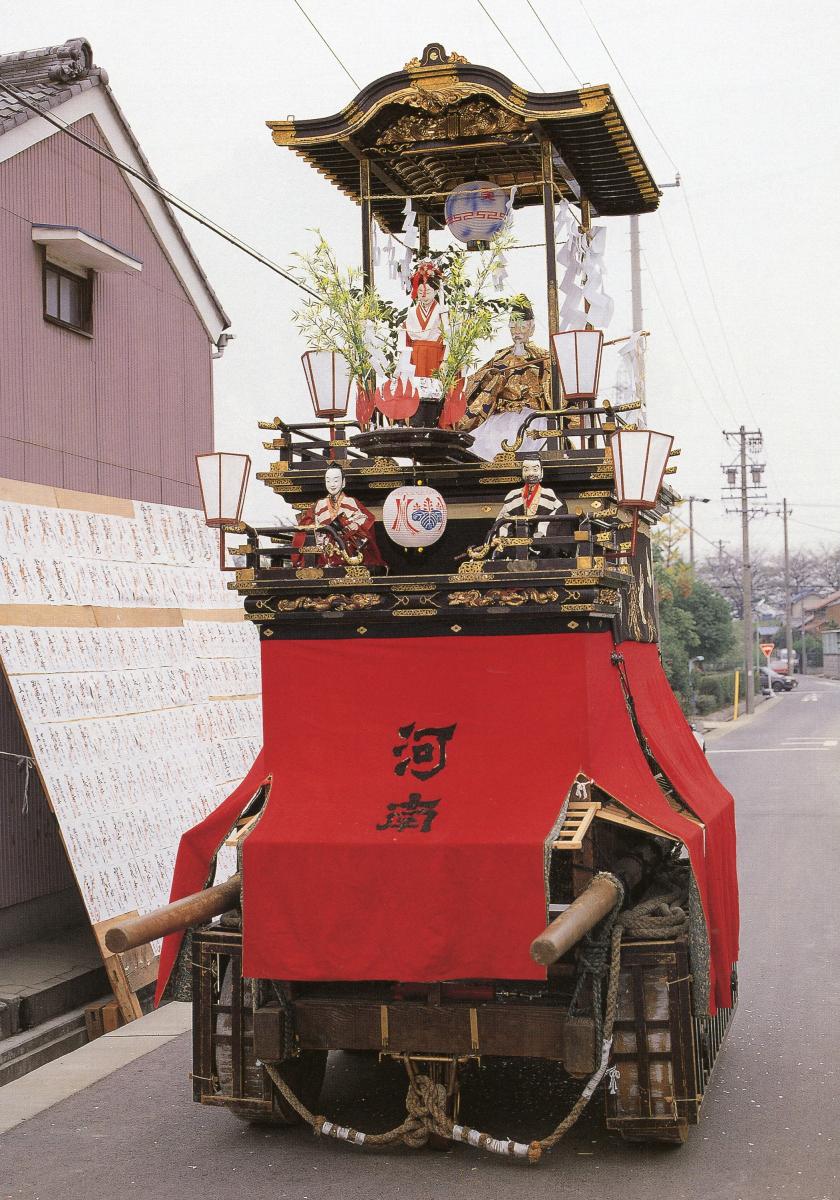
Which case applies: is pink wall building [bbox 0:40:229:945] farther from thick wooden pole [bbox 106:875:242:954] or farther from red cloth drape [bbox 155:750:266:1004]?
thick wooden pole [bbox 106:875:242:954]

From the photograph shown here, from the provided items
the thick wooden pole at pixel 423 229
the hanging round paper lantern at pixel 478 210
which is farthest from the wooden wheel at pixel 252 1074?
the thick wooden pole at pixel 423 229

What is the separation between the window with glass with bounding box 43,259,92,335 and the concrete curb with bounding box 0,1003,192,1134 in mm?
6731

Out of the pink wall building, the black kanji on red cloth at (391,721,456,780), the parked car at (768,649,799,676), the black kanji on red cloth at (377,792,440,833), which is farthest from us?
the parked car at (768,649,799,676)

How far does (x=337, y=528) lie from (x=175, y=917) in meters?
2.42

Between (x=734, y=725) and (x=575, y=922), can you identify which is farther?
(x=734, y=725)

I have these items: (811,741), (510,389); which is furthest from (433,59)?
(811,741)

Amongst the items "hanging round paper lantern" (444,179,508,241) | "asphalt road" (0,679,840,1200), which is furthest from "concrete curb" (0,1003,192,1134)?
"hanging round paper lantern" (444,179,508,241)

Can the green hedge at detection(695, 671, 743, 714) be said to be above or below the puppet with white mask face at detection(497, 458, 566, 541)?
below

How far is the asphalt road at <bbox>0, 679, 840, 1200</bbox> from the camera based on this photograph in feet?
21.4

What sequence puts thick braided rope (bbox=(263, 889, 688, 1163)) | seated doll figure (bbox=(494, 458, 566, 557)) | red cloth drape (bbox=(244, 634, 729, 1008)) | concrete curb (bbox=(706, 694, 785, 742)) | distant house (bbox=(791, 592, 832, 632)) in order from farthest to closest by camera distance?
distant house (bbox=(791, 592, 832, 632))
concrete curb (bbox=(706, 694, 785, 742))
seated doll figure (bbox=(494, 458, 566, 557))
red cloth drape (bbox=(244, 634, 729, 1008))
thick braided rope (bbox=(263, 889, 688, 1163))

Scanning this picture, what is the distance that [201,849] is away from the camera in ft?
25.6

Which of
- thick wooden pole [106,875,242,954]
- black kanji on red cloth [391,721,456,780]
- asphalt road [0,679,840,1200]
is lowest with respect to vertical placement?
asphalt road [0,679,840,1200]

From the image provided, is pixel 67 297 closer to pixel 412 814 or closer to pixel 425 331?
pixel 425 331

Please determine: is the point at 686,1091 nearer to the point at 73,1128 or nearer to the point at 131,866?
the point at 73,1128
